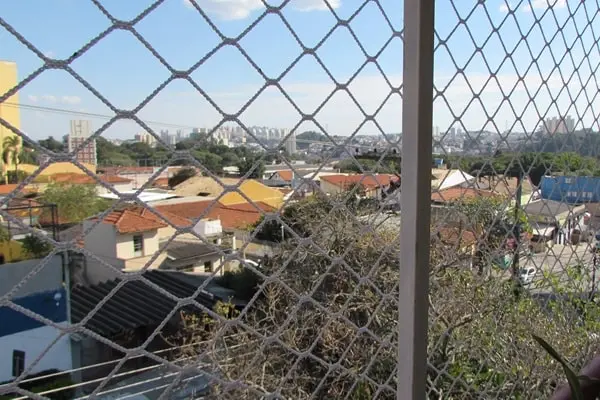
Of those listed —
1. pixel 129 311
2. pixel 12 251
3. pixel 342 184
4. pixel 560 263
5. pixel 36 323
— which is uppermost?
pixel 342 184

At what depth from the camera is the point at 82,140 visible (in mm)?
494

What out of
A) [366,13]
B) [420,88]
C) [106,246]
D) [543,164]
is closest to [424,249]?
[420,88]

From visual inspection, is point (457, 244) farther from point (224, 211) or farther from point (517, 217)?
point (224, 211)

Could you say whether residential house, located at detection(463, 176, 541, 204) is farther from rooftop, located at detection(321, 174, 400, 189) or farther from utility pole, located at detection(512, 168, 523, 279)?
rooftop, located at detection(321, 174, 400, 189)

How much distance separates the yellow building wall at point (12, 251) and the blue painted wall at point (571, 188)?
1.14 meters

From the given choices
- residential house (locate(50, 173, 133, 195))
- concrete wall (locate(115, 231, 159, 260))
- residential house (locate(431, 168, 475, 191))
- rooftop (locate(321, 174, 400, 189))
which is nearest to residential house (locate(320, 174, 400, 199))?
rooftop (locate(321, 174, 400, 189))

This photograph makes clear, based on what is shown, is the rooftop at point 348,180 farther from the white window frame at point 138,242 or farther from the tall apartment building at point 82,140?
the tall apartment building at point 82,140

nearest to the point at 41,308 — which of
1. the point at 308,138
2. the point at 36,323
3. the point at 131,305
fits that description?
the point at 36,323

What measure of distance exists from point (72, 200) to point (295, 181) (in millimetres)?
336

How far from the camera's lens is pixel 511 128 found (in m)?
1.09

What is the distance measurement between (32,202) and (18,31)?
337 millimetres

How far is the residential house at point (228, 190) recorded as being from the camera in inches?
24.0

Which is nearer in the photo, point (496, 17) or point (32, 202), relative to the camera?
point (32, 202)

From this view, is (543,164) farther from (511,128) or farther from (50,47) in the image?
(50,47)
